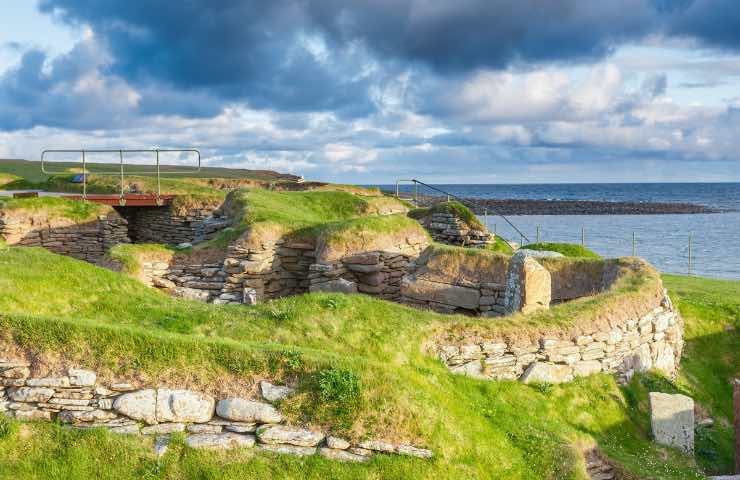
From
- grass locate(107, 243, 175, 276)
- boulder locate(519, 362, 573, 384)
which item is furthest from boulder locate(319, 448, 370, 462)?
grass locate(107, 243, 175, 276)

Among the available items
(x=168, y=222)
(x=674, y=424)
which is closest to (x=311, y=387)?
(x=674, y=424)

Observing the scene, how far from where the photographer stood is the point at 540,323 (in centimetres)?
1167

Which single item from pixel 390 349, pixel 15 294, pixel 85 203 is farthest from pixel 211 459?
pixel 85 203

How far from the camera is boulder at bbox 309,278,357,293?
18.1m

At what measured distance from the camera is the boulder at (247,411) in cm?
779

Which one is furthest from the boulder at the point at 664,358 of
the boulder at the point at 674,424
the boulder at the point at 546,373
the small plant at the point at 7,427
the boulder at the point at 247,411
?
the small plant at the point at 7,427

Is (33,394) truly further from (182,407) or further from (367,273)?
(367,273)

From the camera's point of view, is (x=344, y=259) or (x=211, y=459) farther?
(x=344, y=259)

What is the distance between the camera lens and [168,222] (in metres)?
26.1

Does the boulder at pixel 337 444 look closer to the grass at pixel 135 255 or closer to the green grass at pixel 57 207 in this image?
the grass at pixel 135 255

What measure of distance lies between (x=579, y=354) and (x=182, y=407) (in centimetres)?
763

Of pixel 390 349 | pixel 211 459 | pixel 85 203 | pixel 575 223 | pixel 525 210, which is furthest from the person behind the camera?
pixel 525 210

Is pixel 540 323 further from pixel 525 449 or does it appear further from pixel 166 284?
pixel 166 284

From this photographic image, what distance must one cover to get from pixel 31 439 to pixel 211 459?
2.28 metres
